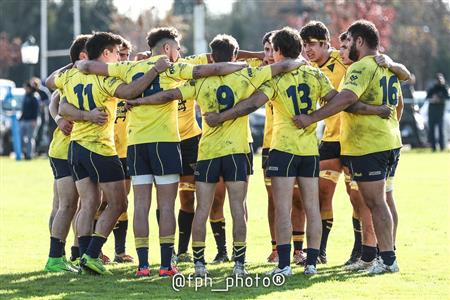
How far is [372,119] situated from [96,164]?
2.75 m

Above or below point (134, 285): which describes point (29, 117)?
above

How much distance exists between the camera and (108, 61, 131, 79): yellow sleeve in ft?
32.9

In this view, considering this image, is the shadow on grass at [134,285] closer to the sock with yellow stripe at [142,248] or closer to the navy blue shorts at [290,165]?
the sock with yellow stripe at [142,248]

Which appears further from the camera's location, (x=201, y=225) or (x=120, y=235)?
(x=120, y=235)

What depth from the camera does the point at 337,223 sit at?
1491 cm

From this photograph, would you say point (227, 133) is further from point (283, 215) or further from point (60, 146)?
point (60, 146)

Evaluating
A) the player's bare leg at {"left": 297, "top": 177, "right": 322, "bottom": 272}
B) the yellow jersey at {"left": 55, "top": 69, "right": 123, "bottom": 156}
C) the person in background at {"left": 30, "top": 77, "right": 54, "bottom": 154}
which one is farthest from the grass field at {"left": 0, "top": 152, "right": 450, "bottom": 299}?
the person in background at {"left": 30, "top": 77, "right": 54, "bottom": 154}

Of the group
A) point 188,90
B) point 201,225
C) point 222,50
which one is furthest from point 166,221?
point 222,50

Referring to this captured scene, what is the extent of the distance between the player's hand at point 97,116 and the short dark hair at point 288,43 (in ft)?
6.02

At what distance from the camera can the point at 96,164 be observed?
10.3m

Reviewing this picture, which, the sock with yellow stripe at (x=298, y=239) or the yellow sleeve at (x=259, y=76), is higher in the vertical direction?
the yellow sleeve at (x=259, y=76)

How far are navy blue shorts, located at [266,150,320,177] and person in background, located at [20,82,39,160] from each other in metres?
20.9

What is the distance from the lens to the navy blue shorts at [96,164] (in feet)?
33.9

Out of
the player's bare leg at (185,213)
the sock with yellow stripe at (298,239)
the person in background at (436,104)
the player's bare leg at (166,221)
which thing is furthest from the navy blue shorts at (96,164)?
the person in background at (436,104)
